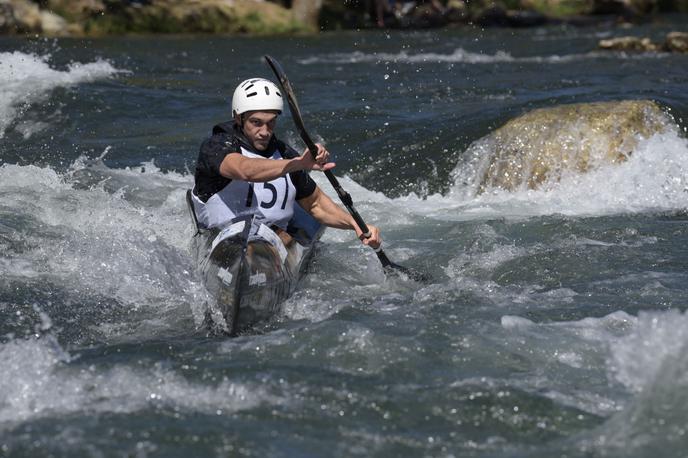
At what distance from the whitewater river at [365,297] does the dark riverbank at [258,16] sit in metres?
8.64

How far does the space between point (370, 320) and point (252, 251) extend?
0.77 metres

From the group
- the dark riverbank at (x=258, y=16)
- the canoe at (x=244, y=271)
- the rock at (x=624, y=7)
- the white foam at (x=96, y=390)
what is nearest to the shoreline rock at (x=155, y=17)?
the dark riverbank at (x=258, y=16)

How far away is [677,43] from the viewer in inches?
703

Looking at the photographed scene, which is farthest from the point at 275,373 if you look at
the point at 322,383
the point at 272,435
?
the point at 272,435

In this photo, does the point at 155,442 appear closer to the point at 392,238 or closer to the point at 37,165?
the point at 392,238

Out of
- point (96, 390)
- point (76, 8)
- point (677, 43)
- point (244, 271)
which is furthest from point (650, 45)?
point (96, 390)

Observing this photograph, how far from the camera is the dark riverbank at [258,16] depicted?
2303 centimetres

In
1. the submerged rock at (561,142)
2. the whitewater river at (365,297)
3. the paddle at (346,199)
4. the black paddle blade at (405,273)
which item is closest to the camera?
the whitewater river at (365,297)

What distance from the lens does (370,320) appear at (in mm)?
6430

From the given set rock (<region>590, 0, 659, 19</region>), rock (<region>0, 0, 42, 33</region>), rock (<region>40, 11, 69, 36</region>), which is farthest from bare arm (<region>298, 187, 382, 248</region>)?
rock (<region>590, 0, 659, 19</region>)

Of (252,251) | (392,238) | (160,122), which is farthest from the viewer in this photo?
(160,122)

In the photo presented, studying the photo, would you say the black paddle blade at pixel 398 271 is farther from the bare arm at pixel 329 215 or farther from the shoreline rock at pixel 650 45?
the shoreline rock at pixel 650 45

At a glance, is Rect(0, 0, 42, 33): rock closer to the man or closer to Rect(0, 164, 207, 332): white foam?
Rect(0, 164, 207, 332): white foam

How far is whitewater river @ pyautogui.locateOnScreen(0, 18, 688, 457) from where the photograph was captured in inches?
192
